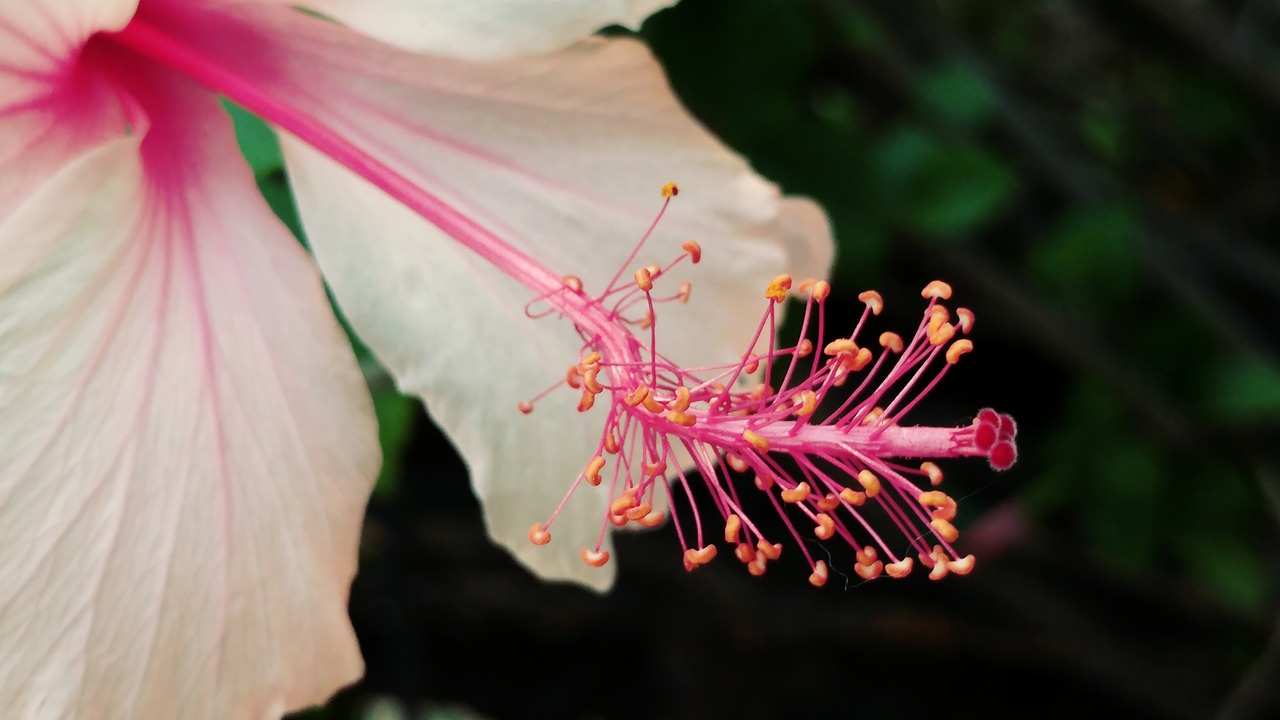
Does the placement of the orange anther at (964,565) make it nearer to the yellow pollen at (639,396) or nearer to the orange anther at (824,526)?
the orange anther at (824,526)

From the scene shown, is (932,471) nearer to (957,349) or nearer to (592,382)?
(957,349)

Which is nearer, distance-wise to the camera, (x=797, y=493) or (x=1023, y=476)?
(x=797, y=493)

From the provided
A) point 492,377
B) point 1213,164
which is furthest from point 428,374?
point 1213,164

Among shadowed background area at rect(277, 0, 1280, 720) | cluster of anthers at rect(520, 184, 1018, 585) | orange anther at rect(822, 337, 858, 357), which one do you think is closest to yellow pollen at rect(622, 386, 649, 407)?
cluster of anthers at rect(520, 184, 1018, 585)

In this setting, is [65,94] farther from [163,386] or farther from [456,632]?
[456,632]

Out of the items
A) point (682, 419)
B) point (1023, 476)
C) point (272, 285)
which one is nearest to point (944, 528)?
point (682, 419)

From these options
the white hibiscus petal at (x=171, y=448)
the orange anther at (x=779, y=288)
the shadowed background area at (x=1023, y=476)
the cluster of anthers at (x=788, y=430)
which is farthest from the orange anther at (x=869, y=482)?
the shadowed background area at (x=1023, y=476)
